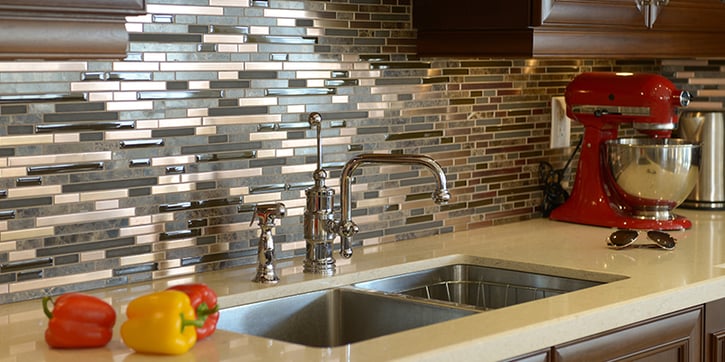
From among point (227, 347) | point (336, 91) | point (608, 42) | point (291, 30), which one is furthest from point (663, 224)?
point (227, 347)

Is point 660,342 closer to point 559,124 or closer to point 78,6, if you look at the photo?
point 559,124

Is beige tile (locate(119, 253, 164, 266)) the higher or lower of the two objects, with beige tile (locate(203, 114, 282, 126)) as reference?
lower

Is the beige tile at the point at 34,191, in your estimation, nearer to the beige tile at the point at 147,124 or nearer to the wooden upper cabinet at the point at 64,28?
the beige tile at the point at 147,124

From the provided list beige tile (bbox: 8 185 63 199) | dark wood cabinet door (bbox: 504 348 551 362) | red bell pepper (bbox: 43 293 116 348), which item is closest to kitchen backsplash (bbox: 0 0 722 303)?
beige tile (bbox: 8 185 63 199)

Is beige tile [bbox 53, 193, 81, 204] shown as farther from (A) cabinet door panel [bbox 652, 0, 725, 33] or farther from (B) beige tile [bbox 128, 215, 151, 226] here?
(A) cabinet door panel [bbox 652, 0, 725, 33]

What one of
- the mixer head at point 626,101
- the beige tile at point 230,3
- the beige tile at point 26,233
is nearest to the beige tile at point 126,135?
the beige tile at point 26,233

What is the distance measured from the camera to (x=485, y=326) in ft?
5.95

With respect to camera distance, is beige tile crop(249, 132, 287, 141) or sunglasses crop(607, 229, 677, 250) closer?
beige tile crop(249, 132, 287, 141)

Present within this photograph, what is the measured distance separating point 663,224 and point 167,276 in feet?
4.44

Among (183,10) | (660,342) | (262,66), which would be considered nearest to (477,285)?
(660,342)

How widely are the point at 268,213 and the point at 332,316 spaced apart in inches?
10.3

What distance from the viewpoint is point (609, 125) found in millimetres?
2939

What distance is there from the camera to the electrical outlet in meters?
3.14

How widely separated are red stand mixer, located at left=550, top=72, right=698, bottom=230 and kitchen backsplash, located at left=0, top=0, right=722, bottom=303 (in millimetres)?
193
